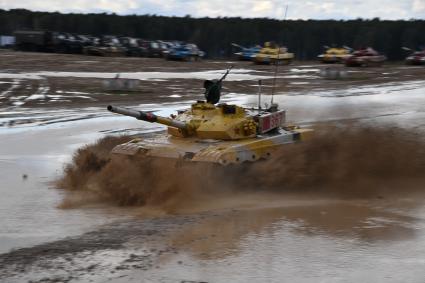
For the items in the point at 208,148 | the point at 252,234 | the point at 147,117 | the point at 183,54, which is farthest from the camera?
the point at 183,54

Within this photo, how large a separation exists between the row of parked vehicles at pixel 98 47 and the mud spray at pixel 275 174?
36899mm

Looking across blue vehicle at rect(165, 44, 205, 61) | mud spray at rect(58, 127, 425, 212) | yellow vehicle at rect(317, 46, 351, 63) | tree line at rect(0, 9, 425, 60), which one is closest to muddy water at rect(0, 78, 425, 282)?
mud spray at rect(58, 127, 425, 212)

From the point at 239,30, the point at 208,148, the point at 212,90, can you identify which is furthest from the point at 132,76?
the point at 239,30

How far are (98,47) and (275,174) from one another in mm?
42275

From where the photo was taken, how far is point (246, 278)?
25.2 feet

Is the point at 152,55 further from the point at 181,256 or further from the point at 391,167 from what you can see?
the point at 181,256

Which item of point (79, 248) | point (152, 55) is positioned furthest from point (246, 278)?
point (152, 55)

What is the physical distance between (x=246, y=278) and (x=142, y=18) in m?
88.1

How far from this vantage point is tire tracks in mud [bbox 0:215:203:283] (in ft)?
25.2

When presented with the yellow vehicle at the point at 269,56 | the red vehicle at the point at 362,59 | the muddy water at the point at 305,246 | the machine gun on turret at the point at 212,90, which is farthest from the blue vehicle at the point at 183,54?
the muddy water at the point at 305,246

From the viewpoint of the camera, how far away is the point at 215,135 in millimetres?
12578

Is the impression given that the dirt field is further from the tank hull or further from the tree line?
the tree line

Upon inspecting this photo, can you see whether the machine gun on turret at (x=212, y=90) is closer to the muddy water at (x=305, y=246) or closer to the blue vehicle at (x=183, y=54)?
the muddy water at (x=305, y=246)

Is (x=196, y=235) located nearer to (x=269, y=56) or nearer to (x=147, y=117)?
(x=147, y=117)
